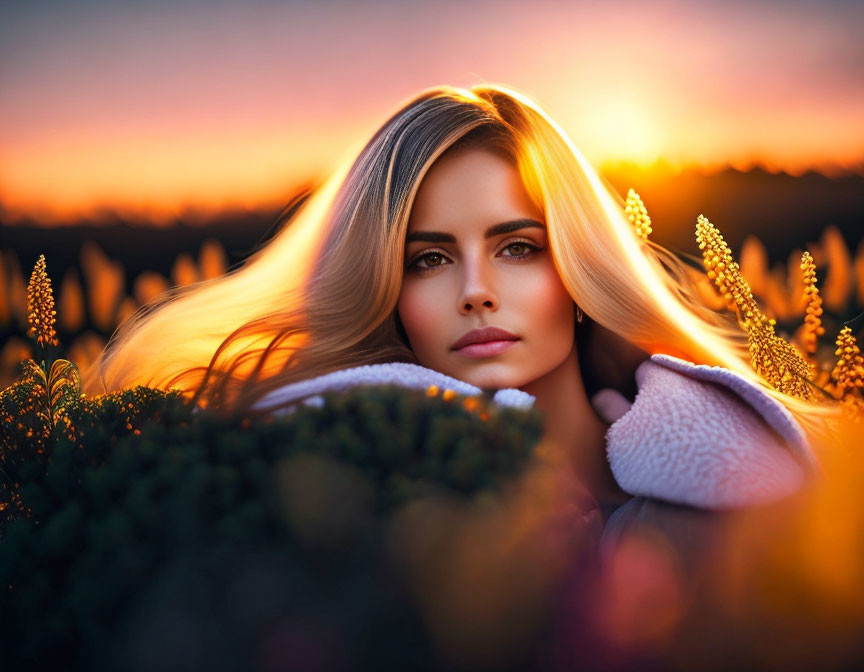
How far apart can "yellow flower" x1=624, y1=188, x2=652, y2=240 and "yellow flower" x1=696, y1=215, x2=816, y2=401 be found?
0.44 meters

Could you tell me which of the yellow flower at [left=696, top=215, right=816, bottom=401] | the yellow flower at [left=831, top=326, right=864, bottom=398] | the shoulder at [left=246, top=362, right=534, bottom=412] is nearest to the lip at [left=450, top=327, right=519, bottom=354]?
the shoulder at [left=246, top=362, right=534, bottom=412]

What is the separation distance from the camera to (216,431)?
1.80 meters

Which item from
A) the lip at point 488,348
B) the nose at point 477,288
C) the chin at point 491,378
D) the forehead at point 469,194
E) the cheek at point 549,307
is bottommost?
the chin at point 491,378

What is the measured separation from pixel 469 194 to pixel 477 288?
1.18 ft

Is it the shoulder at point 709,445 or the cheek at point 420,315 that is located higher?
the cheek at point 420,315

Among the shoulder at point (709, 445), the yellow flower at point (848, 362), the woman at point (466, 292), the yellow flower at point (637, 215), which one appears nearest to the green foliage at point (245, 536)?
the shoulder at point (709, 445)

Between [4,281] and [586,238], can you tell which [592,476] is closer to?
[586,238]

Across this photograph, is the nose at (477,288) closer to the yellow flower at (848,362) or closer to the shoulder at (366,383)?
the shoulder at (366,383)

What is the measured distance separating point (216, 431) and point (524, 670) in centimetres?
81

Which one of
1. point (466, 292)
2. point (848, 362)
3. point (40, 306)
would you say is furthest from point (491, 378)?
point (40, 306)

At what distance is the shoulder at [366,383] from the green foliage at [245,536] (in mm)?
328

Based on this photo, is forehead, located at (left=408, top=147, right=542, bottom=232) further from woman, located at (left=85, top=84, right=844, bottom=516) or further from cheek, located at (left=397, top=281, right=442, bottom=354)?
cheek, located at (left=397, top=281, right=442, bottom=354)

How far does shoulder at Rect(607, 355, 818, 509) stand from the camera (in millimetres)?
2191

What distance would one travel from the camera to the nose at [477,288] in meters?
2.83
